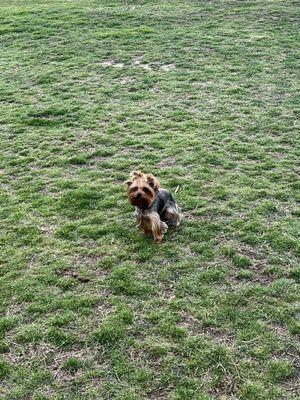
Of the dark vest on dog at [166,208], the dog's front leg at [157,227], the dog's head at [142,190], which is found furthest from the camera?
the dark vest on dog at [166,208]

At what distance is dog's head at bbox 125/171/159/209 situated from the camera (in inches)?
238

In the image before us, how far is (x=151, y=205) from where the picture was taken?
6.29 m

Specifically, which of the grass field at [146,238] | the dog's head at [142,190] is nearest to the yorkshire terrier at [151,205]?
the dog's head at [142,190]

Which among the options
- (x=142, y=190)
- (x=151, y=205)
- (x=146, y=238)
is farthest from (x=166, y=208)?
(x=142, y=190)

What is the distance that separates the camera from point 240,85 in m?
11.2

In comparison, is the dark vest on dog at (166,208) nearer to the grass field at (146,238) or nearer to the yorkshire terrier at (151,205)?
the yorkshire terrier at (151,205)

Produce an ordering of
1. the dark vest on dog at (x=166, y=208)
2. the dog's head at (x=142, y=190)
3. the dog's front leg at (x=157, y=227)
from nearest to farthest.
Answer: the dog's head at (x=142, y=190)
the dog's front leg at (x=157, y=227)
the dark vest on dog at (x=166, y=208)

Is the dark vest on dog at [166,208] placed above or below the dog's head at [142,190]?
below

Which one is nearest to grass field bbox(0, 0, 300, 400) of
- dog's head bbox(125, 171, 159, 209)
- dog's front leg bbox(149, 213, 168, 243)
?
dog's front leg bbox(149, 213, 168, 243)

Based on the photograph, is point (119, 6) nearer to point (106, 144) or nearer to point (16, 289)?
point (106, 144)

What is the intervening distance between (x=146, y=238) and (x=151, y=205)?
1.54 feet

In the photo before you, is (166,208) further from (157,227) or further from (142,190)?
(142,190)

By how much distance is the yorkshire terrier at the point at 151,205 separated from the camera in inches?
239

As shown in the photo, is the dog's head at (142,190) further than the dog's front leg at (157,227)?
No
